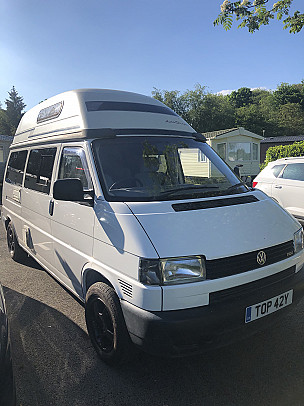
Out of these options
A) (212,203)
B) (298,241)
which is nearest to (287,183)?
(298,241)

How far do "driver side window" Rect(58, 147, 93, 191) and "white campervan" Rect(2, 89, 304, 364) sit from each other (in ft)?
0.04

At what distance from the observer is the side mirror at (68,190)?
290 cm

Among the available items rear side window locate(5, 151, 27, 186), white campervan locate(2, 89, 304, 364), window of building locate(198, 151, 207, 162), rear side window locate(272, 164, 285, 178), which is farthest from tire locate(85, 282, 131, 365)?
rear side window locate(272, 164, 285, 178)

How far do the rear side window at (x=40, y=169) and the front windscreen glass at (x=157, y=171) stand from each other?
41.9 inches

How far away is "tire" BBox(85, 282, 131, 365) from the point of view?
8.39 ft

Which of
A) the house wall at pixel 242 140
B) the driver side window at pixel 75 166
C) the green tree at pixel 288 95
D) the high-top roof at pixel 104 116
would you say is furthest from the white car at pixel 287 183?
the green tree at pixel 288 95

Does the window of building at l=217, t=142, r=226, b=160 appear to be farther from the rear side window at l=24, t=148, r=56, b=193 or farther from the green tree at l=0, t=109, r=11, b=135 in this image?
the green tree at l=0, t=109, r=11, b=135

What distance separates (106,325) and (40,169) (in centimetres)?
242

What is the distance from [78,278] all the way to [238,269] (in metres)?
1.60

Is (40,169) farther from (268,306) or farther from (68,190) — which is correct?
(268,306)

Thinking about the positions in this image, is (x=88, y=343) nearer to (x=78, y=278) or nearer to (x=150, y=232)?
(x=78, y=278)

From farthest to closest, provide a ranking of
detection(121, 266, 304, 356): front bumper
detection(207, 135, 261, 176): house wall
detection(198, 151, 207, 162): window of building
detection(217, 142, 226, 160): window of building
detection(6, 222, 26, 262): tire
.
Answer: detection(217, 142, 226, 160): window of building < detection(207, 135, 261, 176): house wall < detection(6, 222, 26, 262): tire < detection(198, 151, 207, 162): window of building < detection(121, 266, 304, 356): front bumper

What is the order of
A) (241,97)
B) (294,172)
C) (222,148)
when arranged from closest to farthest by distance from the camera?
(294,172)
(222,148)
(241,97)

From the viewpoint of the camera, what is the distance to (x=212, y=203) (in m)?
2.83
